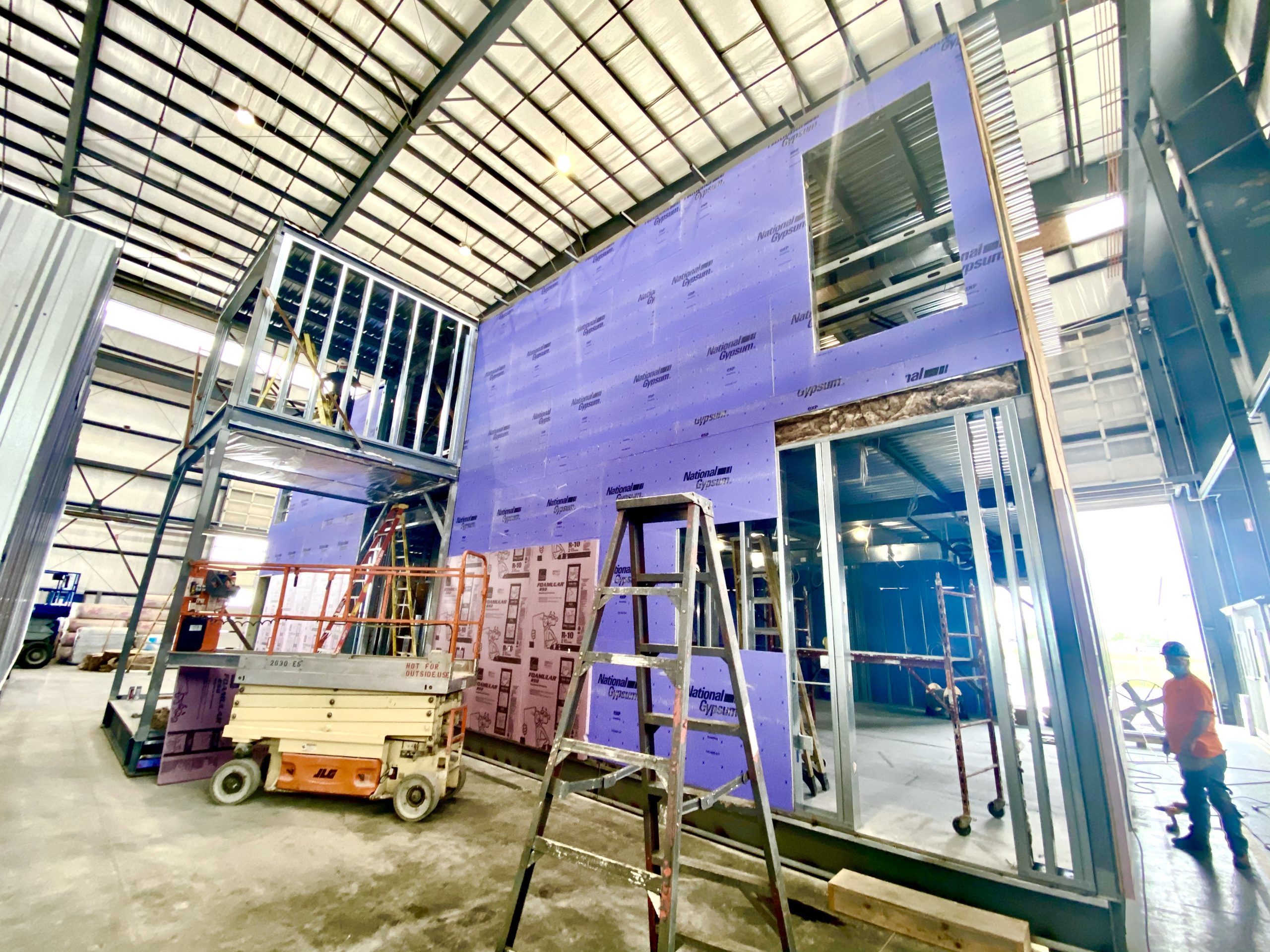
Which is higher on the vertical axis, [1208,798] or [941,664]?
[941,664]

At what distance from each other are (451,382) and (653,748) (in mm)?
7088

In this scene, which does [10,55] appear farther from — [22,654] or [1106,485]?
[1106,485]

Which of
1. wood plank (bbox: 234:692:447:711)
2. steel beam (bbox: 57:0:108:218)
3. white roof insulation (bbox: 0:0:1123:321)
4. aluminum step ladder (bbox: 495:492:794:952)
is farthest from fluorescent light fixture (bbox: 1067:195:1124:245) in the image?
steel beam (bbox: 57:0:108:218)

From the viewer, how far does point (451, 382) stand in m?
8.24

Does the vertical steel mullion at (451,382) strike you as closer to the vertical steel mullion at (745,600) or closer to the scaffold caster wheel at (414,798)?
the scaffold caster wheel at (414,798)

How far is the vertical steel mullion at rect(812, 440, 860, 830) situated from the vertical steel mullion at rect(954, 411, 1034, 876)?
85cm

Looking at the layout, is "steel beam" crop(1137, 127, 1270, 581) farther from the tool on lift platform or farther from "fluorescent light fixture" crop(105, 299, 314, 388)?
"fluorescent light fixture" crop(105, 299, 314, 388)

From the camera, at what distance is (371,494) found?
928 cm

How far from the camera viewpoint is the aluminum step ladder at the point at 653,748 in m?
1.97

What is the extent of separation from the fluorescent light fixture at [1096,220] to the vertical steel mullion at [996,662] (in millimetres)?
7557

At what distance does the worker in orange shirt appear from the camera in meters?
4.08

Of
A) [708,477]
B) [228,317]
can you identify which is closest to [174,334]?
[228,317]

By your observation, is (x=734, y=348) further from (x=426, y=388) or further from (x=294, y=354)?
(x=294, y=354)

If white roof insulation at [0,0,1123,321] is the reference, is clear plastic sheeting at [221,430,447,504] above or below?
below
